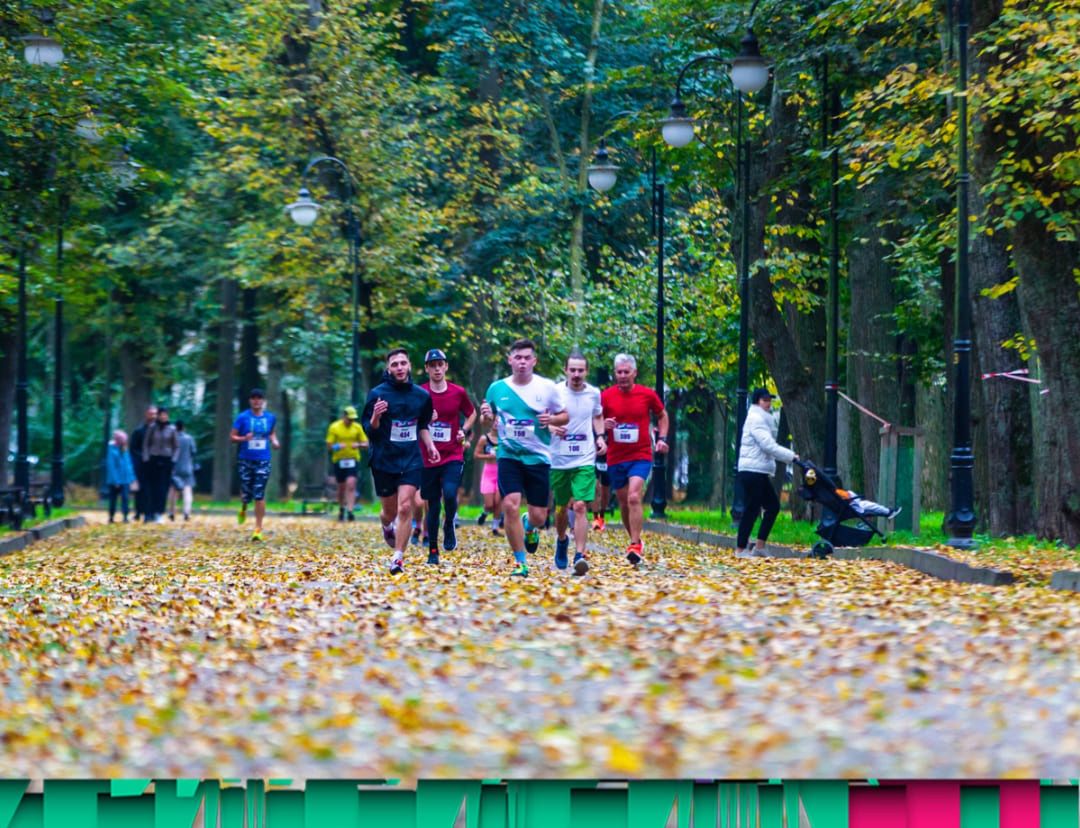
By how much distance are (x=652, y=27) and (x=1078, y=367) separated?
1680 cm

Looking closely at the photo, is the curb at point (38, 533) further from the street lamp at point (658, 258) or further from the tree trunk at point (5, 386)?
the street lamp at point (658, 258)

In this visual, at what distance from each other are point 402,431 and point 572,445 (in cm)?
168

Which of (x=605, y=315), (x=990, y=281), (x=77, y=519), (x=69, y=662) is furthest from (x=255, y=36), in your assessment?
(x=69, y=662)

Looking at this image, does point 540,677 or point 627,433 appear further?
point 627,433

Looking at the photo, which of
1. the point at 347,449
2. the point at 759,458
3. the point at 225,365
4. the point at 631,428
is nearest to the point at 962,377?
the point at 759,458

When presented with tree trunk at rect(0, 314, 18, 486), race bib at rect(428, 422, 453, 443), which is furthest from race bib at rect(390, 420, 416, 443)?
tree trunk at rect(0, 314, 18, 486)

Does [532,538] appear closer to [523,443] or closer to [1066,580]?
[523,443]

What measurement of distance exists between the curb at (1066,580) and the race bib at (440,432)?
22.5 feet

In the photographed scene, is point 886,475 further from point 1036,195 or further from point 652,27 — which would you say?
point 652,27

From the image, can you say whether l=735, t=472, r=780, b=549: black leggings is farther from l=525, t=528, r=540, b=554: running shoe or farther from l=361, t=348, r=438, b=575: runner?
l=361, t=348, r=438, b=575: runner

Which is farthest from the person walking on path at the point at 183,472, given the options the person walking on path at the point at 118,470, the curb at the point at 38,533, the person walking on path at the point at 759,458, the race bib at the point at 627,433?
the race bib at the point at 627,433

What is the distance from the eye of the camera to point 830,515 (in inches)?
839

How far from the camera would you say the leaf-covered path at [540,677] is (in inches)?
252

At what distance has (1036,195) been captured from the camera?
19.8 m
